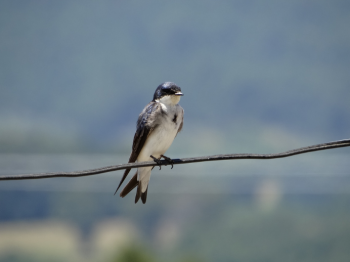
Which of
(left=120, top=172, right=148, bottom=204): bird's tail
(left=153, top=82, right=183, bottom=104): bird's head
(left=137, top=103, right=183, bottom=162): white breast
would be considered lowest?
(left=120, top=172, right=148, bottom=204): bird's tail

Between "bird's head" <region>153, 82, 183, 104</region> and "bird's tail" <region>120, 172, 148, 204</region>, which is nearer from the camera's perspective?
"bird's tail" <region>120, 172, 148, 204</region>

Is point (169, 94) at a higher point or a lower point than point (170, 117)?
higher

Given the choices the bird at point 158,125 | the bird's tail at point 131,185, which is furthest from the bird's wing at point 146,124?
the bird's tail at point 131,185

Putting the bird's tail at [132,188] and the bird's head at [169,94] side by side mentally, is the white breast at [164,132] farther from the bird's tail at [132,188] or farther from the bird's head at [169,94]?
the bird's tail at [132,188]

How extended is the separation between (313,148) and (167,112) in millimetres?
1331

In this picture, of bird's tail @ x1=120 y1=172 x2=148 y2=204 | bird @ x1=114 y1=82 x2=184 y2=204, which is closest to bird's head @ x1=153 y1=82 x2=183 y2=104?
bird @ x1=114 y1=82 x2=184 y2=204

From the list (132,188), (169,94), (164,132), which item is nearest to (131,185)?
(132,188)

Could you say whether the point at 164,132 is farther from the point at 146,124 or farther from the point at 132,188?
the point at 132,188

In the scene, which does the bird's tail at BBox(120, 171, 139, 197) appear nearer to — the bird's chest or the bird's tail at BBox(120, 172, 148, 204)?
the bird's tail at BBox(120, 172, 148, 204)

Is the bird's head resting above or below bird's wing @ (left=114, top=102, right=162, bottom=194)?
above

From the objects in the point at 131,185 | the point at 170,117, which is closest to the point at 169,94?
the point at 170,117

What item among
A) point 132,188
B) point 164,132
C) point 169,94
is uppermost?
point 169,94

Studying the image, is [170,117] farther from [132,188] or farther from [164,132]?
[132,188]

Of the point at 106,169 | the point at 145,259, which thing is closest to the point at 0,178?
the point at 106,169
